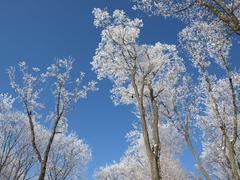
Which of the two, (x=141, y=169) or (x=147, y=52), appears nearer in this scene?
(x=147, y=52)

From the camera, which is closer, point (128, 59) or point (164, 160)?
point (128, 59)

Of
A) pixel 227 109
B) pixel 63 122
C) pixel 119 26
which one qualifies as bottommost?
pixel 63 122

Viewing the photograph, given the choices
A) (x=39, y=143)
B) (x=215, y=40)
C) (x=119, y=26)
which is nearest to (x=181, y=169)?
(x=39, y=143)

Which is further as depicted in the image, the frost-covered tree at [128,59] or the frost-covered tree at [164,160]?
the frost-covered tree at [164,160]

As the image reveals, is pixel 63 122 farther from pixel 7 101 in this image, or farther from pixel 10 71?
pixel 7 101

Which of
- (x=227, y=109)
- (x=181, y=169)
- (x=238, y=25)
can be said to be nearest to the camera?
(x=238, y=25)

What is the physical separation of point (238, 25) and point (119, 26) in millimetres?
11958

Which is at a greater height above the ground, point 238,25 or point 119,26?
point 119,26

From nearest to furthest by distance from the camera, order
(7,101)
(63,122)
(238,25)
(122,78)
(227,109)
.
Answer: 1. (238,25)
2. (63,122)
3. (122,78)
4. (227,109)
5. (7,101)

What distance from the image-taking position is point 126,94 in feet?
76.7

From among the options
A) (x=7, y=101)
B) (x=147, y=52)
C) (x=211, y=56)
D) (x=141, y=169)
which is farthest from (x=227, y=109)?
(x=141, y=169)

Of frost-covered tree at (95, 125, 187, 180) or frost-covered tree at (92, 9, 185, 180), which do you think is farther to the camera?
frost-covered tree at (95, 125, 187, 180)

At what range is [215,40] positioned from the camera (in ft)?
41.3

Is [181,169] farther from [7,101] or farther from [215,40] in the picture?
[215,40]
